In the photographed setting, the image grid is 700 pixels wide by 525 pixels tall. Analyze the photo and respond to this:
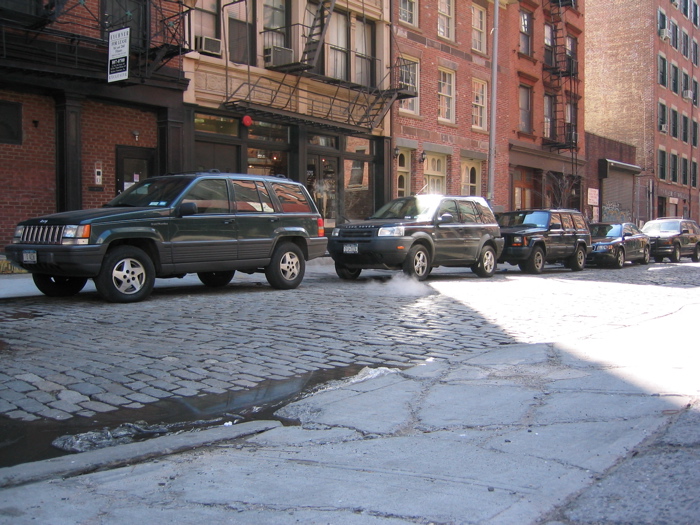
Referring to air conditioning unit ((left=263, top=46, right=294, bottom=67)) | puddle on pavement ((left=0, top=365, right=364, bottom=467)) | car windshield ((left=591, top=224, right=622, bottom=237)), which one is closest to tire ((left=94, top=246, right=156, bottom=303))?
puddle on pavement ((left=0, top=365, right=364, bottom=467))

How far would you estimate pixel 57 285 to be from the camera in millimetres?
10359

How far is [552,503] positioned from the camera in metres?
3.09

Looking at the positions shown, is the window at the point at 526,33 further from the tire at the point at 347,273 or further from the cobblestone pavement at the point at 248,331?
the cobblestone pavement at the point at 248,331

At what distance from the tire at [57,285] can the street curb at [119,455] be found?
6.95m

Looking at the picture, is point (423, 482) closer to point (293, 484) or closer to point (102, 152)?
point (293, 484)

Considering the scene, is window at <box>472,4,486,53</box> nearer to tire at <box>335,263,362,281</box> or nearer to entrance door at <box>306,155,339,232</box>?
entrance door at <box>306,155,339,232</box>

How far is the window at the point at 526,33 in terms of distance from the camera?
30500 millimetres

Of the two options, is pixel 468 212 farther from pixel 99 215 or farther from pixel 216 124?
pixel 99 215

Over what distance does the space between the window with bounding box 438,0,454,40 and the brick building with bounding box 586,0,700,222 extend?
20.2m

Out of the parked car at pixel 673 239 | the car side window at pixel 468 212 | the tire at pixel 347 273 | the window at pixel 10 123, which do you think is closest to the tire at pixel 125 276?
the tire at pixel 347 273

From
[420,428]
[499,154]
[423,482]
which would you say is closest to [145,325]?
[420,428]

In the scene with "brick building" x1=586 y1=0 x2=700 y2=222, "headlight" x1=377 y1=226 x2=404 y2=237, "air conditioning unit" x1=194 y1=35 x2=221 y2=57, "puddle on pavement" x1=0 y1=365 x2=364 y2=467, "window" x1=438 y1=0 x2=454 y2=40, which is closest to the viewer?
"puddle on pavement" x1=0 y1=365 x2=364 y2=467

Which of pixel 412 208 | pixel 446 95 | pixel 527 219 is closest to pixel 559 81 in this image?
pixel 446 95

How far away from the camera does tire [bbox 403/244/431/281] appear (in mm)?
13500
